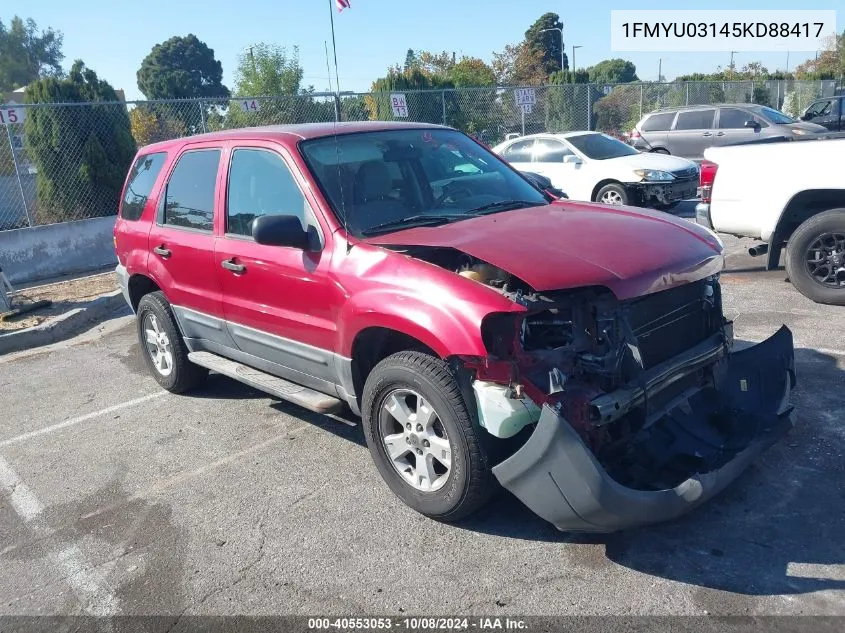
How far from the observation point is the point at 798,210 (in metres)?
6.82

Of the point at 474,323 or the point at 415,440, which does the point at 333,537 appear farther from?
the point at 474,323

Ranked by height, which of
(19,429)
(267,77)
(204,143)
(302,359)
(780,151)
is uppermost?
(267,77)

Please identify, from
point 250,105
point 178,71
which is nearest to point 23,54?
point 178,71

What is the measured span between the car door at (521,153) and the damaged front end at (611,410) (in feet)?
30.8

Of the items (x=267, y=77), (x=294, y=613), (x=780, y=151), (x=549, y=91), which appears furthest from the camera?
(x=267, y=77)

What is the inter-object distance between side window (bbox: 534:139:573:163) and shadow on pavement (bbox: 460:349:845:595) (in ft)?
29.5

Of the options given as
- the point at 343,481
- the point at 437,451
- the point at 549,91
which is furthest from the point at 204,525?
the point at 549,91

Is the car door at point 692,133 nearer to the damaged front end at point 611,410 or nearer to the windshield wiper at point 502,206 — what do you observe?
the windshield wiper at point 502,206

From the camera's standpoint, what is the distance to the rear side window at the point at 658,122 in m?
17.5

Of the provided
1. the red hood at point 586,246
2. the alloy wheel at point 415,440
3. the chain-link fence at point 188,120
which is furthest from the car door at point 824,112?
the alloy wheel at point 415,440

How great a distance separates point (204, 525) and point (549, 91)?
790 inches

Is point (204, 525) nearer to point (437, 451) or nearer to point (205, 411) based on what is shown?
point (437, 451)

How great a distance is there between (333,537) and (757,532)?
202cm

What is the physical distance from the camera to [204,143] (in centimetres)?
514
